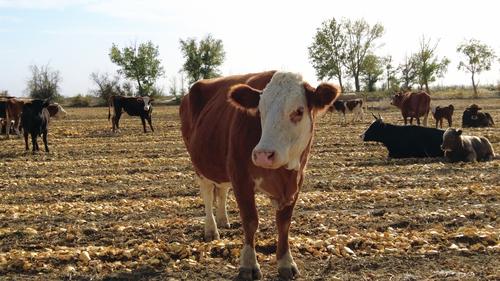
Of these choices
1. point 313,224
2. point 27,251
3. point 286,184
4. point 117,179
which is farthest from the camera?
point 117,179

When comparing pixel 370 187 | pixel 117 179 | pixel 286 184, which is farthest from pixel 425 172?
pixel 286 184

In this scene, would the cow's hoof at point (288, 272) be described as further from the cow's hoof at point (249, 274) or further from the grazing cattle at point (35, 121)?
the grazing cattle at point (35, 121)

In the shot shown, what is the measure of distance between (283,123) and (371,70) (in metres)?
82.8

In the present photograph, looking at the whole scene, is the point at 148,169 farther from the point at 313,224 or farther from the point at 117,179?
the point at 313,224

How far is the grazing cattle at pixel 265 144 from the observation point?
206 inches

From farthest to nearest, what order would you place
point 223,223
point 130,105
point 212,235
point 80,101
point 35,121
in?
1. point 80,101
2. point 130,105
3. point 35,121
4. point 223,223
5. point 212,235

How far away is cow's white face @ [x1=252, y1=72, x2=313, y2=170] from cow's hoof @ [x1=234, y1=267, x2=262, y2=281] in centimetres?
122

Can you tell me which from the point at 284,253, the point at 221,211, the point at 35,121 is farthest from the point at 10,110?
the point at 284,253

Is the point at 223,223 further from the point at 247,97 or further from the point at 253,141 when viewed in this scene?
the point at 247,97

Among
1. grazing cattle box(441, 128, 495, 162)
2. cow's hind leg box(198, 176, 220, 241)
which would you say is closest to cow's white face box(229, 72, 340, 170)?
cow's hind leg box(198, 176, 220, 241)

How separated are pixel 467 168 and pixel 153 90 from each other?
258 feet

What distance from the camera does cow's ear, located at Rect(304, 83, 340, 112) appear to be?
5430mm

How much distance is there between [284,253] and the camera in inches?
236

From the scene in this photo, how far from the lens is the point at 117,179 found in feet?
45.1
